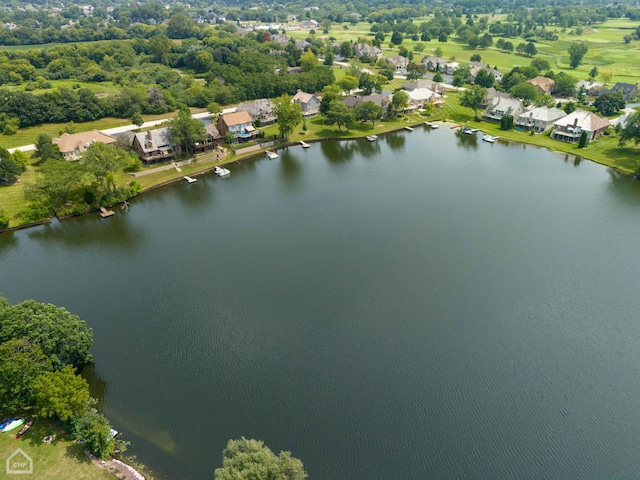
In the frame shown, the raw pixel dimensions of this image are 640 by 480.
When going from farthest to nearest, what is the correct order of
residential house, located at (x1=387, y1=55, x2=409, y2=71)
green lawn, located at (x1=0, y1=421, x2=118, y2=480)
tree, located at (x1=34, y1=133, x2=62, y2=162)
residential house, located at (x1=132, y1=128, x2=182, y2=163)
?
1. residential house, located at (x1=387, y1=55, x2=409, y2=71)
2. residential house, located at (x1=132, y1=128, x2=182, y2=163)
3. tree, located at (x1=34, y1=133, x2=62, y2=162)
4. green lawn, located at (x1=0, y1=421, x2=118, y2=480)

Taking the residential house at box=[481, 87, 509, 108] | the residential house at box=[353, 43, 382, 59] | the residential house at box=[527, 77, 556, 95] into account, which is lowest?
the residential house at box=[527, 77, 556, 95]

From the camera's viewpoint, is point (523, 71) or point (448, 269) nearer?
point (448, 269)

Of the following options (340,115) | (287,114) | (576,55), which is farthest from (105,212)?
(576,55)

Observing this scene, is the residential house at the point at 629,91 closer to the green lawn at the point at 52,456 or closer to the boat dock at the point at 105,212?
the boat dock at the point at 105,212

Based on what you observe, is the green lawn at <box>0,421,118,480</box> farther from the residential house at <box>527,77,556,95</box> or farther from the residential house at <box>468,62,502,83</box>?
the residential house at <box>468,62,502,83</box>

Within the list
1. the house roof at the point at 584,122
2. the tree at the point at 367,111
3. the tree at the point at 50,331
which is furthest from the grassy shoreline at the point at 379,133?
the tree at the point at 50,331

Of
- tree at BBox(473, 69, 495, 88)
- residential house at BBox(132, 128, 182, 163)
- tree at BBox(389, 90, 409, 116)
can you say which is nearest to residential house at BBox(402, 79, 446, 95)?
tree at BBox(473, 69, 495, 88)

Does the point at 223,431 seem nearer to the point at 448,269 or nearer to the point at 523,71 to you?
the point at 448,269

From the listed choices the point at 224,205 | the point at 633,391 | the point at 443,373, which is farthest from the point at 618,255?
the point at 224,205
